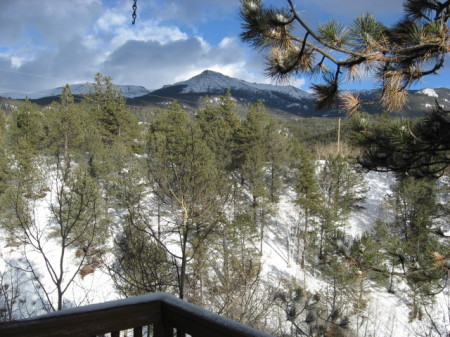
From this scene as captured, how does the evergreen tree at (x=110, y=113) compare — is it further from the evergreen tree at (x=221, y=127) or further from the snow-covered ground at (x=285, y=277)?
the snow-covered ground at (x=285, y=277)

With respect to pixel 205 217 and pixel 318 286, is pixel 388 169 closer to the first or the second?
pixel 205 217

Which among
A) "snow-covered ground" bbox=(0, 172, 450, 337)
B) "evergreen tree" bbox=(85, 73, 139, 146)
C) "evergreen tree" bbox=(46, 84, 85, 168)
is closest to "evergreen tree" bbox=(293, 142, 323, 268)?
"snow-covered ground" bbox=(0, 172, 450, 337)

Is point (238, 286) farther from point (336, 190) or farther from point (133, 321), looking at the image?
point (336, 190)

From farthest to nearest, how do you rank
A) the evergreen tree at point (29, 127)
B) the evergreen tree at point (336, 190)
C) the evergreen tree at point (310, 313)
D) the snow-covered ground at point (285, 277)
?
the evergreen tree at point (336, 190) < the evergreen tree at point (29, 127) < the snow-covered ground at point (285, 277) < the evergreen tree at point (310, 313)

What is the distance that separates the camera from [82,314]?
41.6 inches

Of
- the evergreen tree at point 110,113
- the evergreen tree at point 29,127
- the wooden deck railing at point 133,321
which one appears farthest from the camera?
the evergreen tree at point 110,113

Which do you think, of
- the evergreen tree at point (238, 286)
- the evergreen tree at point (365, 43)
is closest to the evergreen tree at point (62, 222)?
the evergreen tree at point (238, 286)

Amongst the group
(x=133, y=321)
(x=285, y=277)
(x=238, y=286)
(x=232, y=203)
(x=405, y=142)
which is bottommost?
(x=285, y=277)

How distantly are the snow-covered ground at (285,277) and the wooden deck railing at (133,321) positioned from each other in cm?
1058

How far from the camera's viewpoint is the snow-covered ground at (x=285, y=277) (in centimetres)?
1600

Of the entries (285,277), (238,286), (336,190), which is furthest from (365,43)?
(336,190)

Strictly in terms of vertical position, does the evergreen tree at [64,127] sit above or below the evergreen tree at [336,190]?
above

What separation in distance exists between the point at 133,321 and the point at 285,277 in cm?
2157

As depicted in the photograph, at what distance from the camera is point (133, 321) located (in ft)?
3.79
